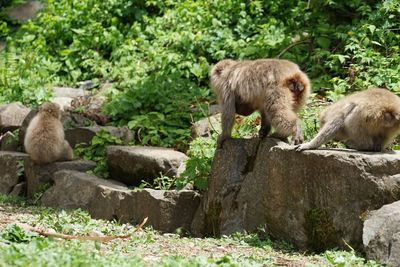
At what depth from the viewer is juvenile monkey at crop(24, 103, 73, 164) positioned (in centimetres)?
1201

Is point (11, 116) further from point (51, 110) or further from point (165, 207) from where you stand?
point (165, 207)

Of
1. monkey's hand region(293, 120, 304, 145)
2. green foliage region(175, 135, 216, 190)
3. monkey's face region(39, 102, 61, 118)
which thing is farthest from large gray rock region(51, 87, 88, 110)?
monkey's hand region(293, 120, 304, 145)

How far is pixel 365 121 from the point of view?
771cm

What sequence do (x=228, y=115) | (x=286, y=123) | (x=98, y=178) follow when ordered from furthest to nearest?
(x=98, y=178), (x=228, y=115), (x=286, y=123)

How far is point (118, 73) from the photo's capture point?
52.1 ft

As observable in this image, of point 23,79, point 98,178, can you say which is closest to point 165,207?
point 98,178

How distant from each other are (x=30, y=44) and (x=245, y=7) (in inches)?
218

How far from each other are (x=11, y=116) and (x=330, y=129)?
26.6 ft

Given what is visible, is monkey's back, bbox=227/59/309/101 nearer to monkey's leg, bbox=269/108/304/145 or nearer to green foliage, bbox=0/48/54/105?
monkey's leg, bbox=269/108/304/145

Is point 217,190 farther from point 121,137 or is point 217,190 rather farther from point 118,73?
point 118,73

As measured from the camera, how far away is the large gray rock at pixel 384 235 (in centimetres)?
672

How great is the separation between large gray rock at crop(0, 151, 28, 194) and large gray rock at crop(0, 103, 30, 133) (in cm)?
109

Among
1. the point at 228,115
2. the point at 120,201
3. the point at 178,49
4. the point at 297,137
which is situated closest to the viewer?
the point at 297,137

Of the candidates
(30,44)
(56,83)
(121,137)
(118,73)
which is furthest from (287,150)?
(30,44)
